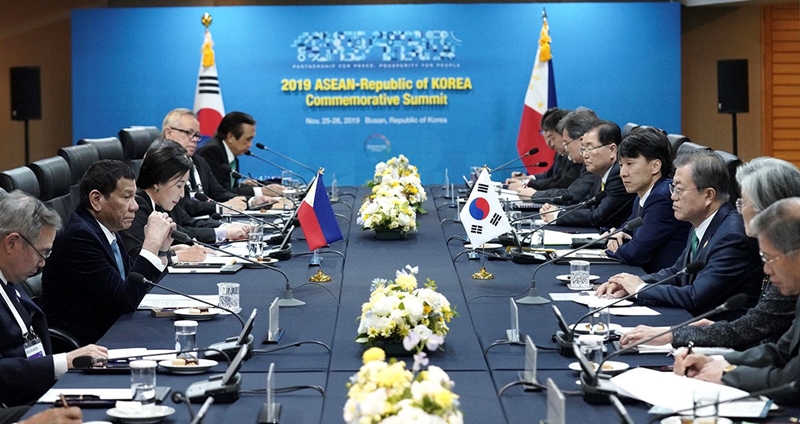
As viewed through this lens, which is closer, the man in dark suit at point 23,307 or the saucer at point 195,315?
the man in dark suit at point 23,307

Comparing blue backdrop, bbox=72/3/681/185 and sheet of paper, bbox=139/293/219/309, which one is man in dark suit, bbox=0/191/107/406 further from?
blue backdrop, bbox=72/3/681/185

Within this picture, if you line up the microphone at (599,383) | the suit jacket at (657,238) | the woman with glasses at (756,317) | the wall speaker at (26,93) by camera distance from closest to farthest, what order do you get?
the microphone at (599,383), the woman with glasses at (756,317), the suit jacket at (657,238), the wall speaker at (26,93)

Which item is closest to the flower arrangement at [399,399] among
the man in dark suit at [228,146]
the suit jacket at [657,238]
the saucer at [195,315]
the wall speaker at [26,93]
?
the saucer at [195,315]

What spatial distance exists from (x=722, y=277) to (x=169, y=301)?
1.88 m

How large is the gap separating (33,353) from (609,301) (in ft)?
6.15

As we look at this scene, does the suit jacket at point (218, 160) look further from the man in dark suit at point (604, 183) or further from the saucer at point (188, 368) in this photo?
the saucer at point (188, 368)

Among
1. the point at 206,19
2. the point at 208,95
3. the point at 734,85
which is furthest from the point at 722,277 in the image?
the point at 206,19

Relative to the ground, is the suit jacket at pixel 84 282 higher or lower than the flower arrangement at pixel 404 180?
lower

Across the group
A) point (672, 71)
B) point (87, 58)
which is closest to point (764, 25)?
point (672, 71)

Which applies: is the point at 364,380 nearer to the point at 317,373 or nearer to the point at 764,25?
the point at 317,373

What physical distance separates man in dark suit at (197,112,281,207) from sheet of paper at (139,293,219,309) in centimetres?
358

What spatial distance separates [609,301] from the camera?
12.3 feet

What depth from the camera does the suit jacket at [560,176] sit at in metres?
7.53

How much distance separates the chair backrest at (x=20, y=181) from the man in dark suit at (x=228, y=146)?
2.33 meters
